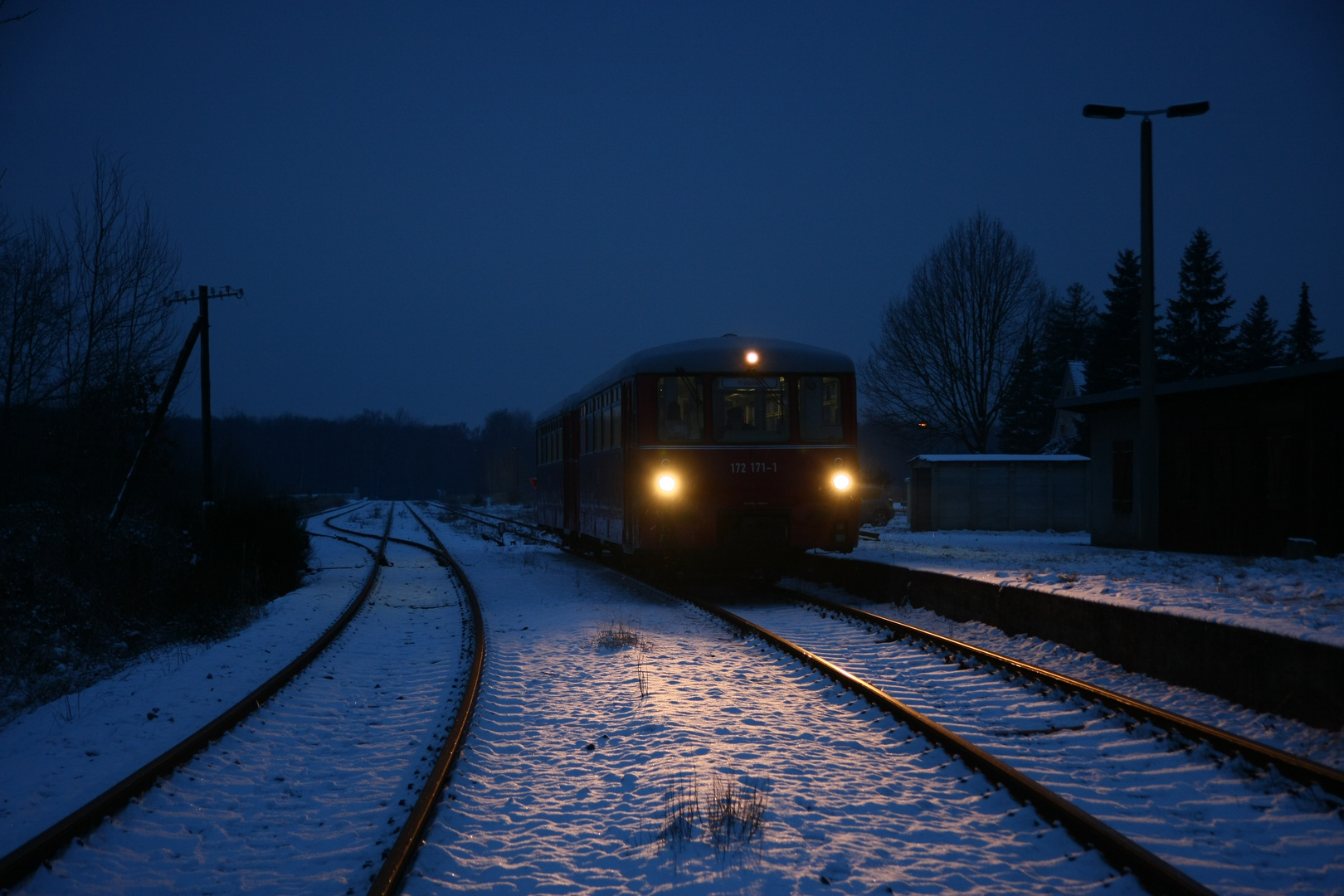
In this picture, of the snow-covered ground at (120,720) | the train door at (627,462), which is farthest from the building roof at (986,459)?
the snow-covered ground at (120,720)

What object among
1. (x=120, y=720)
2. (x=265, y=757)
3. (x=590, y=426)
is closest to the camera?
(x=265, y=757)

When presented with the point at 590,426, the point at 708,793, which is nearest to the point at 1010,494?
the point at 590,426

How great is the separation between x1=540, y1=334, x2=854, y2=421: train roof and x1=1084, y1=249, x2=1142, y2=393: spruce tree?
1399 inches

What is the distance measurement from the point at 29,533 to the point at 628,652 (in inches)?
430

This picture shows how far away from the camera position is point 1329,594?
7723 millimetres

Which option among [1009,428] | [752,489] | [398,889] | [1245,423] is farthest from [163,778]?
[1009,428]

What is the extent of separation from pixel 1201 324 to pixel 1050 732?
149 ft

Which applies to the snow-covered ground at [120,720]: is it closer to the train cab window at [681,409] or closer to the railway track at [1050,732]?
the railway track at [1050,732]

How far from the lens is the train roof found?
11.4m

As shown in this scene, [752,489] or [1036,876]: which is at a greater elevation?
[752,489]

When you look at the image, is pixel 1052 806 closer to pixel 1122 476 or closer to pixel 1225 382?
pixel 1225 382

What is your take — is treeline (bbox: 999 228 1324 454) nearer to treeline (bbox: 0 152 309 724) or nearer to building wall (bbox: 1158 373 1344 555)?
building wall (bbox: 1158 373 1344 555)

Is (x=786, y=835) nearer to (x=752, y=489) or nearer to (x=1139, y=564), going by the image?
(x=752, y=489)

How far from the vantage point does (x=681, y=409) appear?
11.4 meters
